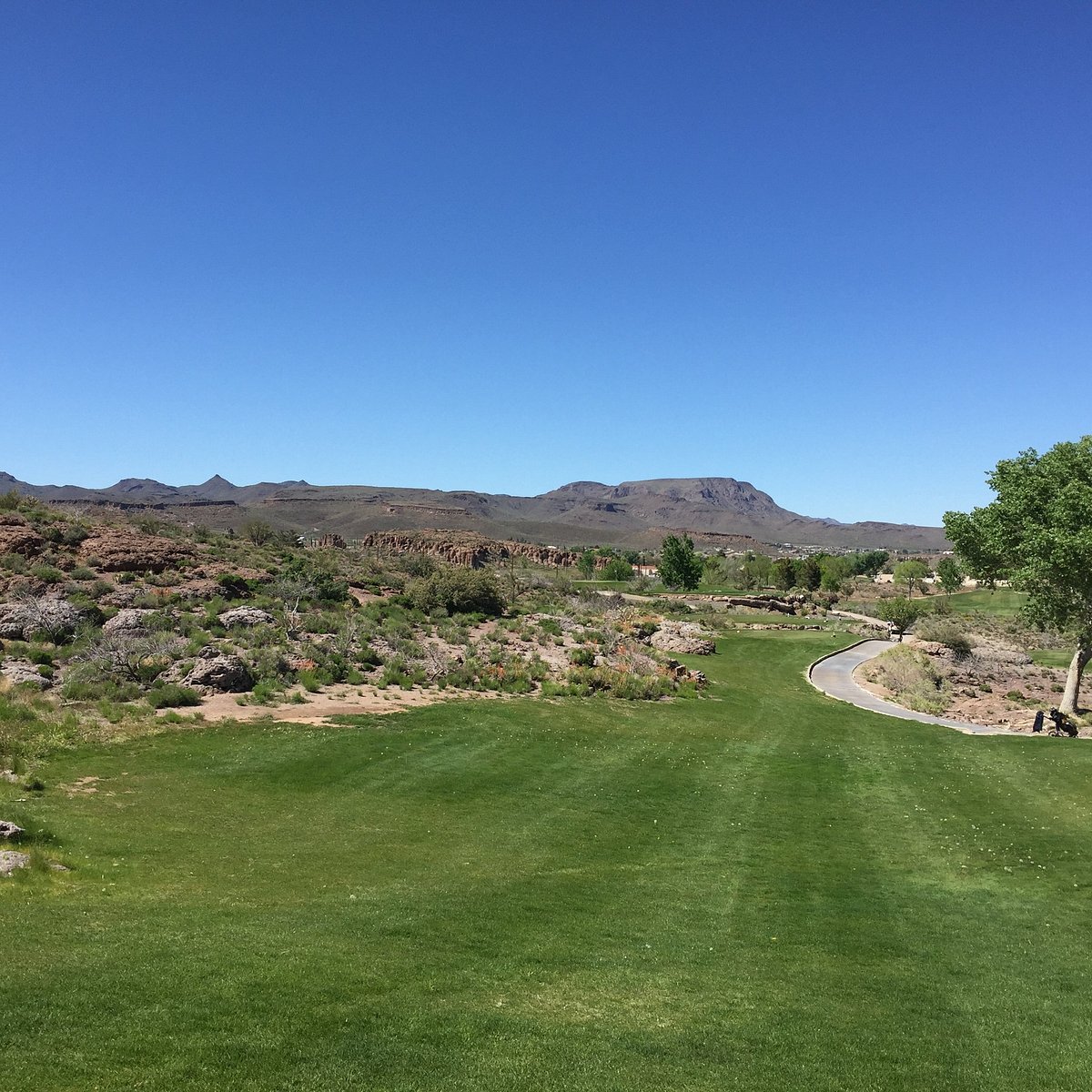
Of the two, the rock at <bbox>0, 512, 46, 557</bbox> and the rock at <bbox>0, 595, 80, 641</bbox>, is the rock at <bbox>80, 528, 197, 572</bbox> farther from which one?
the rock at <bbox>0, 595, 80, 641</bbox>

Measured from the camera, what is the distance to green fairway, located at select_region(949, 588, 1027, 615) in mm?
78500

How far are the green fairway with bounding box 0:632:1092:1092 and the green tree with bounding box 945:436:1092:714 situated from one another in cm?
1153

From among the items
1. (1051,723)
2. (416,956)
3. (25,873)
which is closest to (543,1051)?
(416,956)

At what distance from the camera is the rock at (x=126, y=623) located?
27422 millimetres

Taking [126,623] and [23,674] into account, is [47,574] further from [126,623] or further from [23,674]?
[23,674]

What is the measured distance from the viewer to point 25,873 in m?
9.69

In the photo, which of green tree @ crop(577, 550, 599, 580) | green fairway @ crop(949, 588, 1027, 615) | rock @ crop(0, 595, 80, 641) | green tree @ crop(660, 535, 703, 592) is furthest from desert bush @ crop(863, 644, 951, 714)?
green tree @ crop(577, 550, 599, 580)

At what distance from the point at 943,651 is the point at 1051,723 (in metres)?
18.7

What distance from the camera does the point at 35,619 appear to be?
26875 mm

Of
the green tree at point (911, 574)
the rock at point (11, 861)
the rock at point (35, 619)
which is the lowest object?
the rock at point (11, 861)

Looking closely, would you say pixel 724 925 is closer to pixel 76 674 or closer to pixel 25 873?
pixel 25 873

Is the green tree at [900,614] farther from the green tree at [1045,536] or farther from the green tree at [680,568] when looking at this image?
the green tree at [680,568]

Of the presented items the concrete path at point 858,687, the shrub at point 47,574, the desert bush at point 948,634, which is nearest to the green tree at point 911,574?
the desert bush at point 948,634

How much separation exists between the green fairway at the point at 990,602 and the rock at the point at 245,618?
69.6 meters
